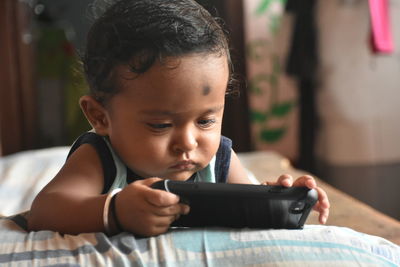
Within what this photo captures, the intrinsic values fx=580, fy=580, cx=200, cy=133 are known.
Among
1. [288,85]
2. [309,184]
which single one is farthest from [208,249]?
[288,85]

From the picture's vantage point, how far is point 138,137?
31.7 inches

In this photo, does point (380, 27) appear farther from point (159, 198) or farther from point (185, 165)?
point (159, 198)

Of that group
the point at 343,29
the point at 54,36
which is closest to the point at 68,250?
the point at 343,29

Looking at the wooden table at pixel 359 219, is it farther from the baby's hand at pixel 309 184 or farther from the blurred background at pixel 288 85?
the blurred background at pixel 288 85

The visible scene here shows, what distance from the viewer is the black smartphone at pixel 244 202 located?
73 centimetres

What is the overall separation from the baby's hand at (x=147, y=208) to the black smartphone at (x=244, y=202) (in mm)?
14

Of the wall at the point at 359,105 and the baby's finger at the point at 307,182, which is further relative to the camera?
the wall at the point at 359,105

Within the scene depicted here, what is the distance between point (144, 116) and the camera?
0.78 meters

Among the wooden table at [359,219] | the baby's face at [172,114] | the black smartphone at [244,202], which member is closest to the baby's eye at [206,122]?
the baby's face at [172,114]

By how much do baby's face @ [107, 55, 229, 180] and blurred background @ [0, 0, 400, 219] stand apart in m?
1.53

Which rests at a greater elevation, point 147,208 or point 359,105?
point 147,208

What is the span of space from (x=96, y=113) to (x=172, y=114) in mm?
177

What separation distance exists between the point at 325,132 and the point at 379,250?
1.78 metres

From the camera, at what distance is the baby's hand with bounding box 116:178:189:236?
71 centimetres
